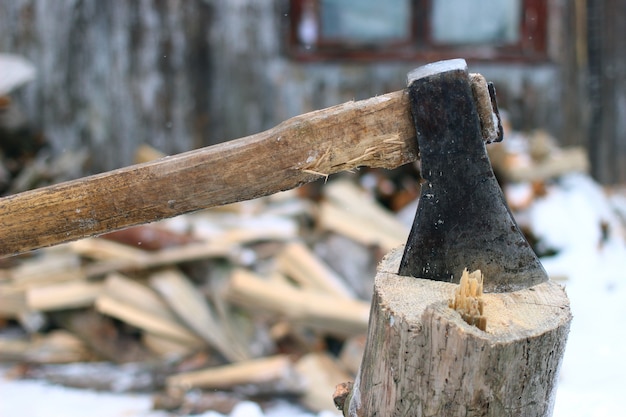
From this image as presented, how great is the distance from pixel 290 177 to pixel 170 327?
2175mm

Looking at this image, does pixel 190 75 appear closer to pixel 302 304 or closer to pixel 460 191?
pixel 302 304

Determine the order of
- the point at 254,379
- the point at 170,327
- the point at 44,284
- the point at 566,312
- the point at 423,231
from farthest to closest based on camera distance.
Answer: the point at 44,284, the point at 170,327, the point at 254,379, the point at 423,231, the point at 566,312

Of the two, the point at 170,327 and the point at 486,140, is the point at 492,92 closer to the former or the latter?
the point at 486,140

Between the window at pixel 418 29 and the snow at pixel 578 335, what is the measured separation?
1310 mm

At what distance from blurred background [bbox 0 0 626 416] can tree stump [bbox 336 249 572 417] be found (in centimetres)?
143

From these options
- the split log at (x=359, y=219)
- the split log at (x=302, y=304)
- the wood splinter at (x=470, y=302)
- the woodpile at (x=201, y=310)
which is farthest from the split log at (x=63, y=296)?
the wood splinter at (x=470, y=302)

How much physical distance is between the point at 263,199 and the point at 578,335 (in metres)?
2.43

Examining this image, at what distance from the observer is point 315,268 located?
3.87m

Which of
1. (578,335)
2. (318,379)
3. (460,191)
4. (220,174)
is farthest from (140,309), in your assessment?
(460,191)

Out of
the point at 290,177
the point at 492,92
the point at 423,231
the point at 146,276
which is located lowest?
the point at 146,276

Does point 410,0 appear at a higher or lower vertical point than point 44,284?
higher

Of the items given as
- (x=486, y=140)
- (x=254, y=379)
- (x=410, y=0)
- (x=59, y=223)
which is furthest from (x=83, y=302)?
(x=410, y=0)

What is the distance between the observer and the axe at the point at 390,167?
171 centimetres

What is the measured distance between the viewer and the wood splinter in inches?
62.2
